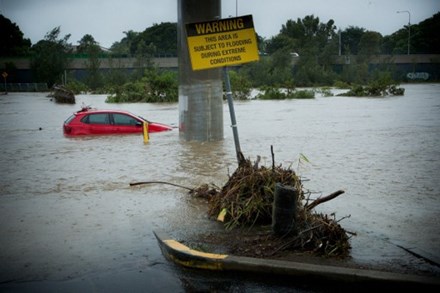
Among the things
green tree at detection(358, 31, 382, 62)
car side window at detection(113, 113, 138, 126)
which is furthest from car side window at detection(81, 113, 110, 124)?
green tree at detection(358, 31, 382, 62)

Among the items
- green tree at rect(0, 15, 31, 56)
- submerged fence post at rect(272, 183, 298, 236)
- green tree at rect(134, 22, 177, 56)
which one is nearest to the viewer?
submerged fence post at rect(272, 183, 298, 236)

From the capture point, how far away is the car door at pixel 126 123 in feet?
54.9

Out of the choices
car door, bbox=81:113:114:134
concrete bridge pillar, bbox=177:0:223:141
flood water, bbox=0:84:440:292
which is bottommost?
flood water, bbox=0:84:440:292

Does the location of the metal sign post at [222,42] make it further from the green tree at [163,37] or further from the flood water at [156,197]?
the green tree at [163,37]

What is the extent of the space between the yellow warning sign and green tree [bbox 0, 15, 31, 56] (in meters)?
99.2

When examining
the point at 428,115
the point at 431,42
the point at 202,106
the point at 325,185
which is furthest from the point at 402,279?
the point at 431,42

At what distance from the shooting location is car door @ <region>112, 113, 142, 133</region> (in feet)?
54.9

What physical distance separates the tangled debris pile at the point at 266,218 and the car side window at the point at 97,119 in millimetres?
10699

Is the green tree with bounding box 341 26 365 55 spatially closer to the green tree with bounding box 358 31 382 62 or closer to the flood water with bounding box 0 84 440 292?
the green tree with bounding box 358 31 382 62

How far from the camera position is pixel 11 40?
10819cm

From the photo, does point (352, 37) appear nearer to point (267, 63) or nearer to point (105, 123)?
point (267, 63)

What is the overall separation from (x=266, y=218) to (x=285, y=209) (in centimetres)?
86

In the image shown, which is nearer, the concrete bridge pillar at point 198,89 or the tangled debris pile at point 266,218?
the tangled debris pile at point 266,218

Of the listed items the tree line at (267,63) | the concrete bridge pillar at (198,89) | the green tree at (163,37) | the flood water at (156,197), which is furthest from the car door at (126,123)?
the green tree at (163,37)
